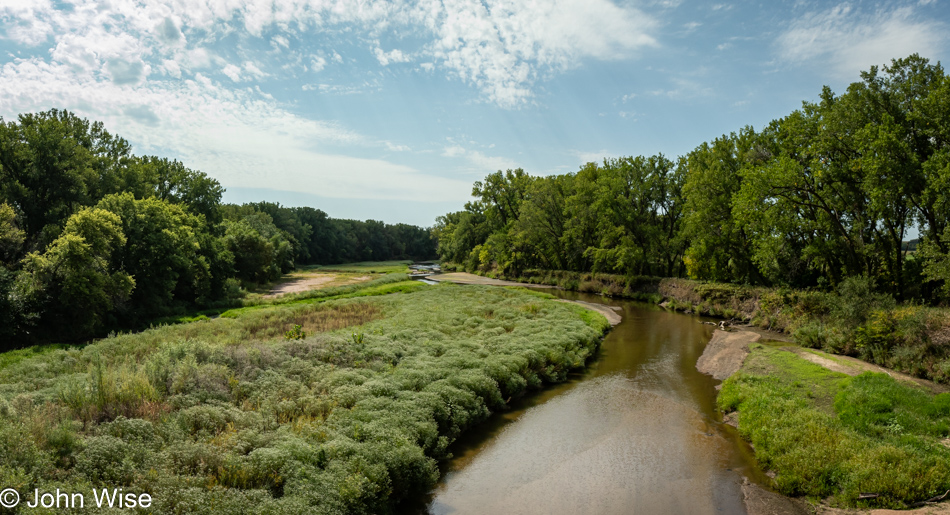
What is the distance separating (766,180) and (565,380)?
19293 millimetres

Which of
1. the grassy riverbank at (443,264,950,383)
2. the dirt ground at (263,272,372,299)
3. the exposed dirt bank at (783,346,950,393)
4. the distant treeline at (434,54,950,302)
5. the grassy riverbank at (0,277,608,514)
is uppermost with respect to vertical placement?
the distant treeline at (434,54,950,302)

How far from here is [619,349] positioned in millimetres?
27453

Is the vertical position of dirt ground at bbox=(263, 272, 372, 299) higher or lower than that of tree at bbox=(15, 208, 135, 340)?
lower

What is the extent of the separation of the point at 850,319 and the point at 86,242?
4316 centimetres

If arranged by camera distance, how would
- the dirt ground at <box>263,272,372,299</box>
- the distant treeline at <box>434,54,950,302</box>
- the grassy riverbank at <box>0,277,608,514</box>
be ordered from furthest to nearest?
the dirt ground at <box>263,272,372,299</box> < the distant treeline at <box>434,54,950,302</box> < the grassy riverbank at <box>0,277,608,514</box>

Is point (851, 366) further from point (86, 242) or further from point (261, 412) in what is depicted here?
point (86, 242)

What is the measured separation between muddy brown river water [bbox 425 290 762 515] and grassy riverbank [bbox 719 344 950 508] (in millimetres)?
1027

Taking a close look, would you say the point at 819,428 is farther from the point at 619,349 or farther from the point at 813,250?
the point at 813,250

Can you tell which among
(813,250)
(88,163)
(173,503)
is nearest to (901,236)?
(813,250)

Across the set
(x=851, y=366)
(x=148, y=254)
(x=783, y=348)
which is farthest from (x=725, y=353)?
(x=148, y=254)

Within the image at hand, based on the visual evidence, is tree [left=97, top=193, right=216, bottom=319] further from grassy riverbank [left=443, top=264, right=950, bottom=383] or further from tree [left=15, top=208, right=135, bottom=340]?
grassy riverbank [left=443, top=264, right=950, bottom=383]

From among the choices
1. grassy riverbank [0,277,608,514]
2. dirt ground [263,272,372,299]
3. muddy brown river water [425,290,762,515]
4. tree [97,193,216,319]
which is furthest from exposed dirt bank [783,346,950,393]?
dirt ground [263,272,372,299]

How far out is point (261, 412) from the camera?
12.6m

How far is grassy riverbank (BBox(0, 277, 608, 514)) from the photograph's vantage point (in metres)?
8.73
